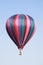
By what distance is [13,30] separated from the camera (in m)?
113

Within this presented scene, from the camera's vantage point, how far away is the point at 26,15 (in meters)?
116

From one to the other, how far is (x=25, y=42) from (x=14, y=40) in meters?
2.19

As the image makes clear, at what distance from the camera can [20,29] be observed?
113 metres

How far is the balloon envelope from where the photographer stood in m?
112

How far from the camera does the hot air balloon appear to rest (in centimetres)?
11250

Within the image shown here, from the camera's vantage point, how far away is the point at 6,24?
114500mm

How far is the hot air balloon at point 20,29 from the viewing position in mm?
112500

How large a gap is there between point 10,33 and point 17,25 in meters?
2.09

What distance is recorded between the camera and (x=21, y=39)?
112 m

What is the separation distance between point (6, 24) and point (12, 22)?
1.44 metres

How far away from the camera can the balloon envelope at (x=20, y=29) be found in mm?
112500

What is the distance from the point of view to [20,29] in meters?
113

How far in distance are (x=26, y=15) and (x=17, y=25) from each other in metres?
3.86

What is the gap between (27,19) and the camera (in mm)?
114625
